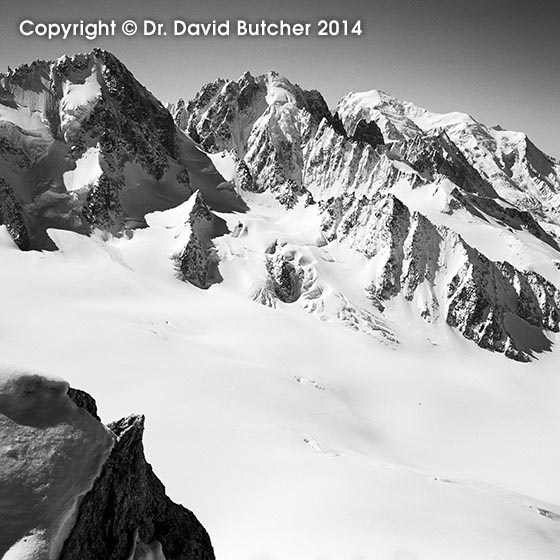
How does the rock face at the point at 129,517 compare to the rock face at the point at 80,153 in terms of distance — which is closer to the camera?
the rock face at the point at 129,517

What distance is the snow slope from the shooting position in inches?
923

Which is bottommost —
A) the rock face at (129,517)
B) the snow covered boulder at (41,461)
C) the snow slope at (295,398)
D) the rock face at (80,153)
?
the snow slope at (295,398)

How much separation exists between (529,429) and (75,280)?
7346 centimetres

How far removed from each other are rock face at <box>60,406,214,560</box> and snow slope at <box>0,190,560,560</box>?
7.46 meters

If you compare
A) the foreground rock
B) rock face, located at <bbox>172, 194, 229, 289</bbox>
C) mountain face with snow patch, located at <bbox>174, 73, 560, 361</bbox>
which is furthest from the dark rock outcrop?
the foreground rock

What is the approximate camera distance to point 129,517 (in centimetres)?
1139

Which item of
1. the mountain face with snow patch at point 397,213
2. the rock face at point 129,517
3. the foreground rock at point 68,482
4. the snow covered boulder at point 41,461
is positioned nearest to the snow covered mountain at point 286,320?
Result: the rock face at point 129,517

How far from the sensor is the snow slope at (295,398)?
23.4 metres

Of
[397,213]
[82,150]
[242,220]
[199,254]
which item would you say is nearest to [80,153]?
[82,150]

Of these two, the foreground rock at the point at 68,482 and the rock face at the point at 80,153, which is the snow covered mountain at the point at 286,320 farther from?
the rock face at the point at 80,153

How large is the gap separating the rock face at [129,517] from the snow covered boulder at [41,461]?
64 centimetres

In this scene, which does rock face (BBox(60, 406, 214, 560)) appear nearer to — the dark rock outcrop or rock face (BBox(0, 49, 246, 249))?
rock face (BBox(0, 49, 246, 249))

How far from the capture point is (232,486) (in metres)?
26.8

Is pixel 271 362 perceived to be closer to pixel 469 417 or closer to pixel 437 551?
pixel 469 417
